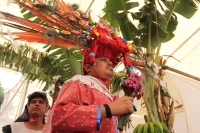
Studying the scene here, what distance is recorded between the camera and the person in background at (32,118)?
163 cm

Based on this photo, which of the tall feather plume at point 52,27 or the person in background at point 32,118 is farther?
the person in background at point 32,118

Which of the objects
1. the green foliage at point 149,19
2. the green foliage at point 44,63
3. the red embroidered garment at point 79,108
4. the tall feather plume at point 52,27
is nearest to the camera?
the red embroidered garment at point 79,108

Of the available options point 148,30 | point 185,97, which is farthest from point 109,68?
point 185,97

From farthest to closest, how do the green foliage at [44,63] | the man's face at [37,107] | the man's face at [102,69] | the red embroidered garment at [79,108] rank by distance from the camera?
the green foliage at [44,63] < the man's face at [37,107] < the man's face at [102,69] < the red embroidered garment at [79,108]

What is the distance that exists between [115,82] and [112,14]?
108 cm

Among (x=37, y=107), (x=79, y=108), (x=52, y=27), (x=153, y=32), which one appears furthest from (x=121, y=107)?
(x=153, y=32)

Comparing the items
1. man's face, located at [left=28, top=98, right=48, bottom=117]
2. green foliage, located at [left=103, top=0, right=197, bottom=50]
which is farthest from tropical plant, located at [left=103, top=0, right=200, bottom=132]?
man's face, located at [left=28, top=98, right=48, bottom=117]

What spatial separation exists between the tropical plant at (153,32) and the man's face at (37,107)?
0.80 metres

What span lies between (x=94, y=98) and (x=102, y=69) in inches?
7.3

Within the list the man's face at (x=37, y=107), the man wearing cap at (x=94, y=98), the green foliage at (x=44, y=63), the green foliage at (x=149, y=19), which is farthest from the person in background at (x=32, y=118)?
the green foliage at (x=149, y=19)

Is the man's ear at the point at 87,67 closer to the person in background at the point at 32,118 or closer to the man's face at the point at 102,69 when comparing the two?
the man's face at the point at 102,69

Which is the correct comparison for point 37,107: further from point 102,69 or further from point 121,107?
point 121,107

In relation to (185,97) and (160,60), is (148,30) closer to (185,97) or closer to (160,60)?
(160,60)

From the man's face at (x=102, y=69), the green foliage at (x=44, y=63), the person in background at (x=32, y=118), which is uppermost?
the green foliage at (x=44, y=63)
